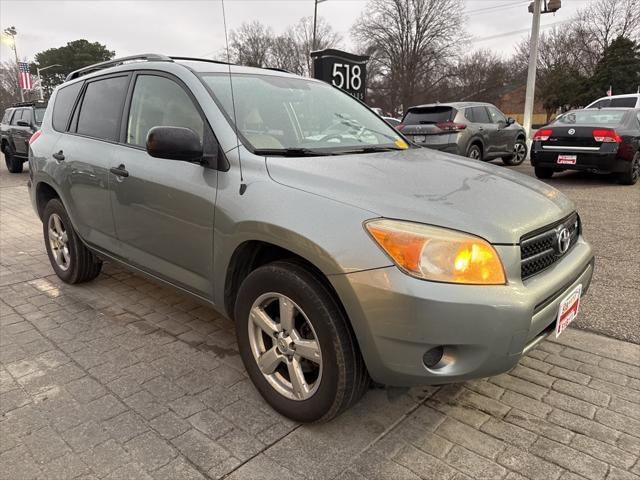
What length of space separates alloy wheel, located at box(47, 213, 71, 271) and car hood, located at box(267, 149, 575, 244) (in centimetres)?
267

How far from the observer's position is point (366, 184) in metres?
2.11

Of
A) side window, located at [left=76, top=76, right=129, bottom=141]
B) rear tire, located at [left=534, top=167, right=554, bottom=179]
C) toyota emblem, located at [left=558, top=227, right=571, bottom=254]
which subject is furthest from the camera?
rear tire, located at [left=534, top=167, right=554, bottom=179]

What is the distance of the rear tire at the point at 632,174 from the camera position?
8.52 metres

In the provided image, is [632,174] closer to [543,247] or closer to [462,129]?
[462,129]

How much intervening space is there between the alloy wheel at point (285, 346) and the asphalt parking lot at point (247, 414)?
212mm

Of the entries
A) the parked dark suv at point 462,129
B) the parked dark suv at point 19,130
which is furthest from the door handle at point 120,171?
the parked dark suv at point 19,130

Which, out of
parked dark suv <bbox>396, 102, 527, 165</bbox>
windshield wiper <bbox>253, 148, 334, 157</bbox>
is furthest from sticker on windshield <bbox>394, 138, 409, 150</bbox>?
parked dark suv <bbox>396, 102, 527, 165</bbox>

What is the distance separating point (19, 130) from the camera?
1237cm

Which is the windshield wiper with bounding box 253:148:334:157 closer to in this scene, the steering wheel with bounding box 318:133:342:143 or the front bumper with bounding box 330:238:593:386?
the steering wheel with bounding box 318:133:342:143

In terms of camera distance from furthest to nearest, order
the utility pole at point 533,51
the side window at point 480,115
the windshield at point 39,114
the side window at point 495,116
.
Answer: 1. the utility pole at point 533,51
2. the windshield at point 39,114
3. the side window at point 495,116
4. the side window at point 480,115

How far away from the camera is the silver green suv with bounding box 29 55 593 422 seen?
1.84m

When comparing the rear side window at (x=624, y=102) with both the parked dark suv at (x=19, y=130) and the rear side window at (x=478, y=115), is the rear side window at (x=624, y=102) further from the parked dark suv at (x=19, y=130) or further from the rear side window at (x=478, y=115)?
the parked dark suv at (x=19, y=130)

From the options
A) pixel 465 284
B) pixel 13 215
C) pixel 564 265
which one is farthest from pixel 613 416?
pixel 13 215

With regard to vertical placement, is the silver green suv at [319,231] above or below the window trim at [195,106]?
below
